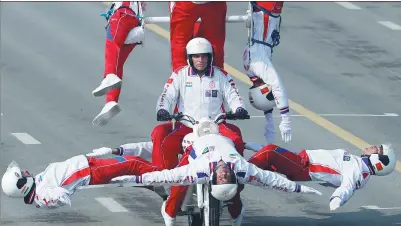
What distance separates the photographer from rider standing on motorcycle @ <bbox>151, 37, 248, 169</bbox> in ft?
89.7

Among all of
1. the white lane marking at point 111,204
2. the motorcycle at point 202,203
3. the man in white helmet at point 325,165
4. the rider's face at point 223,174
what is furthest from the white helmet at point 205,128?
the white lane marking at point 111,204

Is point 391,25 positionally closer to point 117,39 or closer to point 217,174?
point 117,39

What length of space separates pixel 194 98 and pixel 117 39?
1621 millimetres

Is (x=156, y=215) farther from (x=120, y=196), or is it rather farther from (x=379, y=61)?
(x=379, y=61)

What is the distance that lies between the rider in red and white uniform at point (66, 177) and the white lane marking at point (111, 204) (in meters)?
2.72

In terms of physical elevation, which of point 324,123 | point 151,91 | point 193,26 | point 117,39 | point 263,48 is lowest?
point 324,123

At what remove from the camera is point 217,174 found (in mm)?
25359

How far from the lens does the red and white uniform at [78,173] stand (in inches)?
1029

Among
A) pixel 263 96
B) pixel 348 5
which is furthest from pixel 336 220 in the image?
pixel 348 5

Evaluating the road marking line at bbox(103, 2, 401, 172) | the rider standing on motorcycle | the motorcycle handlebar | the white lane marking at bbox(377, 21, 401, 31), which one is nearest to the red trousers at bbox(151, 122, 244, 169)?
the rider standing on motorcycle

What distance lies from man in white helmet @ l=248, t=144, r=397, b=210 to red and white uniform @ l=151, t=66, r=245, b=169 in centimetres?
71

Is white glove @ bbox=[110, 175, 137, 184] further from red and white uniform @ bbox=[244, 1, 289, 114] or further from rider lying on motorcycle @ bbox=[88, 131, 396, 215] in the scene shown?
red and white uniform @ bbox=[244, 1, 289, 114]

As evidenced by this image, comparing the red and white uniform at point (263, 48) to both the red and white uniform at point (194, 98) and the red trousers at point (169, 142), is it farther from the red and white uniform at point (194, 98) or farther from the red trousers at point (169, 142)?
the red trousers at point (169, 142)

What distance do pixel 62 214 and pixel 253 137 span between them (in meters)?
5.81
